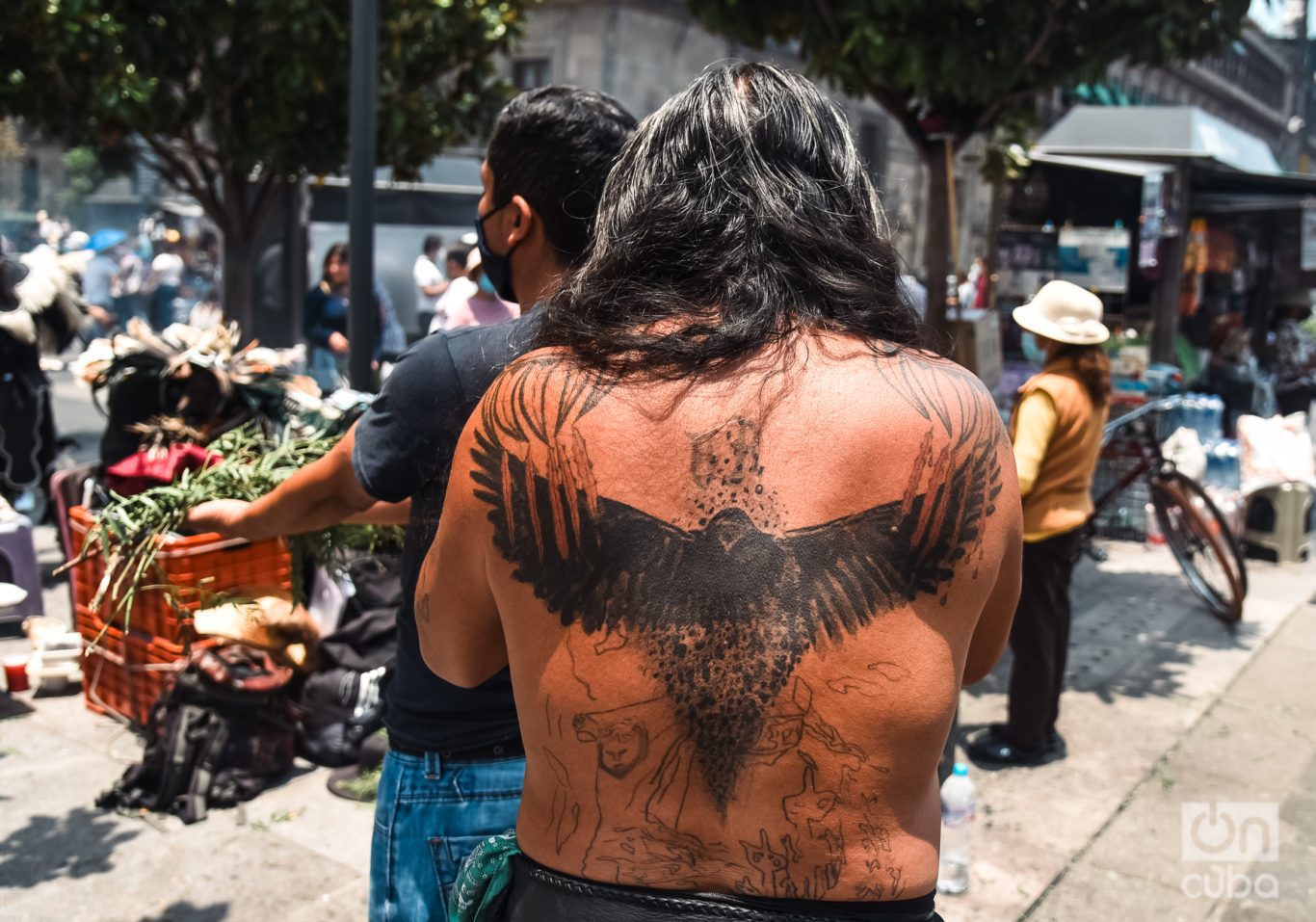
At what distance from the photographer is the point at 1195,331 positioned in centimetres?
1303

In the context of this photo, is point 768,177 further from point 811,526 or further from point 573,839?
point 573,839

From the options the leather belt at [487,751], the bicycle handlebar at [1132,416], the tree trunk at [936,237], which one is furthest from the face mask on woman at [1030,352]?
the leather belt at [487,751]

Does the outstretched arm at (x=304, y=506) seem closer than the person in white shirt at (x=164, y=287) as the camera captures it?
Yes

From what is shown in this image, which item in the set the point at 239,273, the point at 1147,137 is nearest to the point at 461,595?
the point at 239,273

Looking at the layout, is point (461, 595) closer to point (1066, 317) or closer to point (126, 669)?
point (126, 669)

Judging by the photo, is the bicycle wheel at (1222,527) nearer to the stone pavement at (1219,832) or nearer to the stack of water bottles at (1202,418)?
the stone pavement at (1219,832)

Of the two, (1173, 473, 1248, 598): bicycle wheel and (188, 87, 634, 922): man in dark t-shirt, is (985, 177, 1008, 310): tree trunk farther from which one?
(188, 87, 634, 922): man in dark t-shirt

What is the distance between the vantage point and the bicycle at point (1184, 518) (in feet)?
21.6

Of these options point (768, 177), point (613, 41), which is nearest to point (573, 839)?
point (768, 177)

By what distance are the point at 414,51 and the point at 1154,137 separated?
6.58 m

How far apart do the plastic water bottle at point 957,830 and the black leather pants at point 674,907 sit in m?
2.48

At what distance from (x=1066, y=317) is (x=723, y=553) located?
366 cm

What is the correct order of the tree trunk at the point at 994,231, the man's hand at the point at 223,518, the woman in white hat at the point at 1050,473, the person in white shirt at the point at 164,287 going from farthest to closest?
the person in white shirt at the point at 164,287, the tree trunk at the point at 994,231, the woman in white hat at the point at 1050,473, the man's hand at the point at 223,518

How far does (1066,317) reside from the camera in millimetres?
4609
